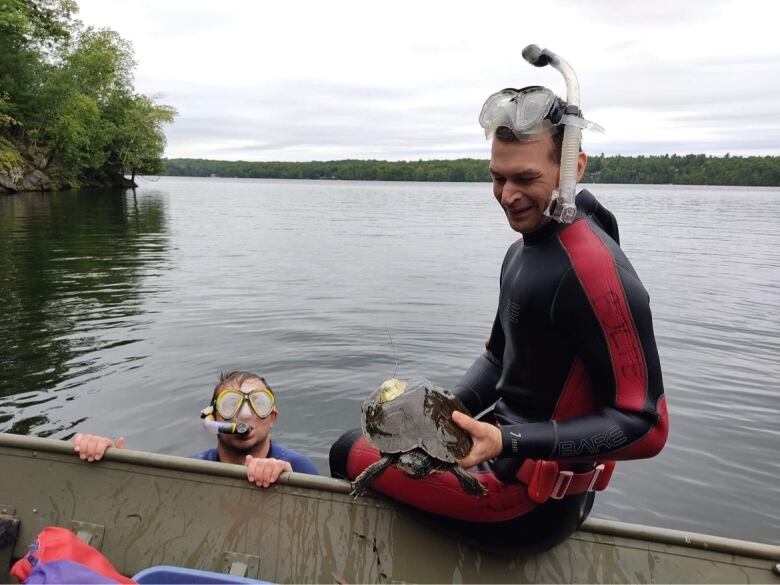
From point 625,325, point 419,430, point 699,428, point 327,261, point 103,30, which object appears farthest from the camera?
point 103,30

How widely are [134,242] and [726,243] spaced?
2420 centimetres

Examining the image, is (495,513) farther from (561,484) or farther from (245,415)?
(245,415)

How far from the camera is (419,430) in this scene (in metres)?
2.39

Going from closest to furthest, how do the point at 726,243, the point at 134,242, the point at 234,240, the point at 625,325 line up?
the point at 625,325
the point at 134,242
the point at 234,240
the point at 726,243

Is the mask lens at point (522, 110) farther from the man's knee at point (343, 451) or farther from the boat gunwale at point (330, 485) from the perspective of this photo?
the boat gunwale at point (330, 485)

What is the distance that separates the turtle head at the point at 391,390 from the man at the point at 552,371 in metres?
0.38

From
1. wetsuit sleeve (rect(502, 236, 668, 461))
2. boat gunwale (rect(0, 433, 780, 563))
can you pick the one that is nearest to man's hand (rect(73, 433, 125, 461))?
boat gunwale (rect(0, 433, 780, 563))

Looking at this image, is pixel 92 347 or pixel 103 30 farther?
pixel 103 30

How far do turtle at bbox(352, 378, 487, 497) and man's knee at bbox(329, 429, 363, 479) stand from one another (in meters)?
0.39

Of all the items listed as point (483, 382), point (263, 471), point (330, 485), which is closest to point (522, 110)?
point (483, 382)

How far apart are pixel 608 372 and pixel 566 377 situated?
24 cm

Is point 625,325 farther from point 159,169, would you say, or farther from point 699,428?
point 159,169

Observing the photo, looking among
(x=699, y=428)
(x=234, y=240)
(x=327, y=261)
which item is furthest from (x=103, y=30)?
(x=699, y=428)

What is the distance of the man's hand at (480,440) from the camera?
2.25 meters
